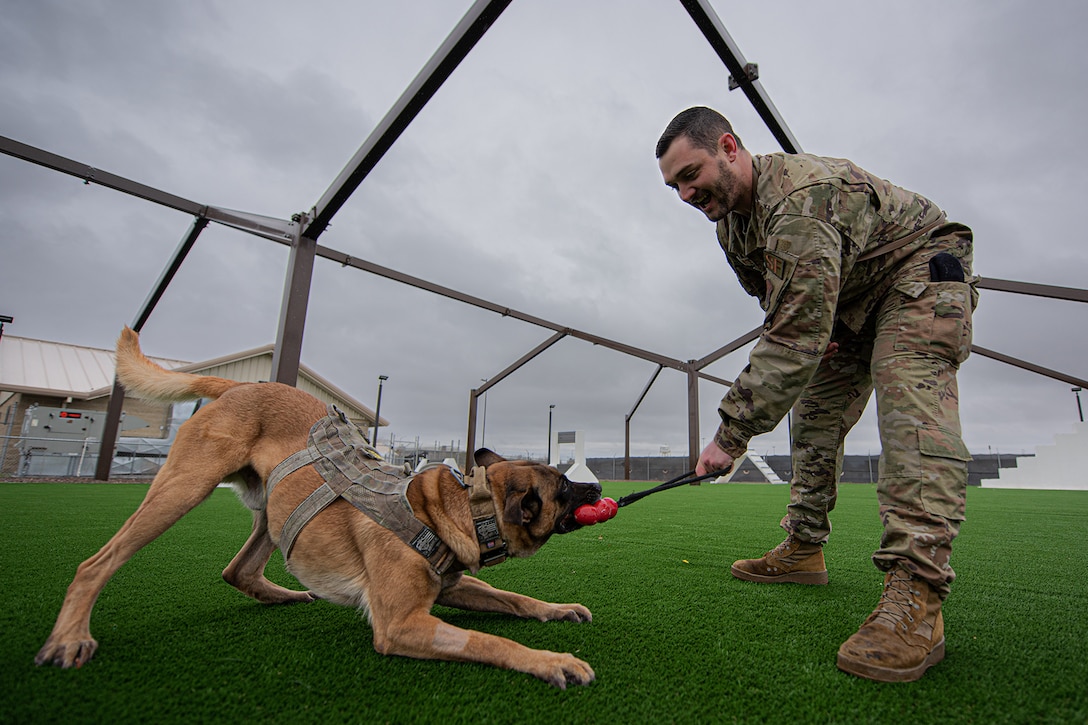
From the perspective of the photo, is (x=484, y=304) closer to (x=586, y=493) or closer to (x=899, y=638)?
(x=586, y=493)

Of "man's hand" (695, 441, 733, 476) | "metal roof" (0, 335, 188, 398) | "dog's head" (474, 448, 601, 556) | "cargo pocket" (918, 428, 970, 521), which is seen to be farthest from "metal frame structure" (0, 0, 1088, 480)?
"metal roof" (0, 335, 188, 398)

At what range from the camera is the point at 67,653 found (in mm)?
1385

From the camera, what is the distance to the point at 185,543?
3482 millimetres

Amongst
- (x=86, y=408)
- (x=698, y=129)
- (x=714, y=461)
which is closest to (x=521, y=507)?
(x=714, y=461)

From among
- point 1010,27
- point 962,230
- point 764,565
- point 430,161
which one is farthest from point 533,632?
point 430,161

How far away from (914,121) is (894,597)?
8074mm

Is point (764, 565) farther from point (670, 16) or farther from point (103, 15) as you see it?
point (103, 15)

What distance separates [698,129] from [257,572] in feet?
9.77

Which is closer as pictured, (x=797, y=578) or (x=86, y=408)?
(x=797, y=578)

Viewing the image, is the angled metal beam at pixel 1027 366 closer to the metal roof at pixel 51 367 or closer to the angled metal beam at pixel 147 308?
the angled metal beam at pixel 147 308

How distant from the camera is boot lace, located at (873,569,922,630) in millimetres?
1462

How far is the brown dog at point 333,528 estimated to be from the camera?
5.06 feet

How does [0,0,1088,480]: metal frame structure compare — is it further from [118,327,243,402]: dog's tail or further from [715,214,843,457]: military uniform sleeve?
[715,214,843,457]: military uniform sleeve

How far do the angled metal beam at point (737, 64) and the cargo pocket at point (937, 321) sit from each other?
3.22 metres
